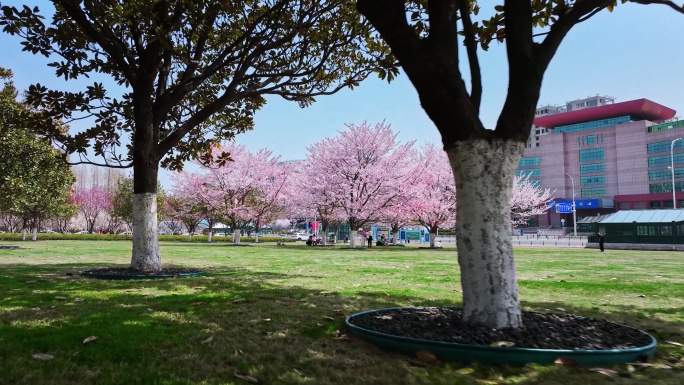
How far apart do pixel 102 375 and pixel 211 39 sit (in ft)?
35.5

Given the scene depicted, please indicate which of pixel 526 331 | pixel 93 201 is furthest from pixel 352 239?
pixel 93 201

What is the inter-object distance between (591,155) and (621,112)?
1129 centimetres

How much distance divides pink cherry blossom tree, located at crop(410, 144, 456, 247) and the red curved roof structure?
81033 mm

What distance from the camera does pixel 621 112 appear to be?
101 m

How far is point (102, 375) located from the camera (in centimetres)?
320

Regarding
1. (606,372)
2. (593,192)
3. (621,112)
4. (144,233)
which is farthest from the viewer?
(621,112)

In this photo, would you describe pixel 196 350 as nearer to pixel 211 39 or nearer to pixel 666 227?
pixel 211 39

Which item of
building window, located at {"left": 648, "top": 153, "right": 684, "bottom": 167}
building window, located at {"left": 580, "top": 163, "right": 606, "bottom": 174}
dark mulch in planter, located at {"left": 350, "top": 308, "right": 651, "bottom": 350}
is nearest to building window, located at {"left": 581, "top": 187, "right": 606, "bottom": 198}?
building window, located at {"left": 580, "top": 163, "right": 606, "bottom": 174}

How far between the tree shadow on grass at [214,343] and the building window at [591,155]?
107 m

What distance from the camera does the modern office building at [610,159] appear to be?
8994 centimetres

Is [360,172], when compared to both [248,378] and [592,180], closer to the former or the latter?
[248,378]

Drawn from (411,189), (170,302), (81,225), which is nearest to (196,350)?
(170,302)

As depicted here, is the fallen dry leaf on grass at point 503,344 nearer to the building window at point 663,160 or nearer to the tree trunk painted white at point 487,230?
the tree trunk painted white at point 487,230

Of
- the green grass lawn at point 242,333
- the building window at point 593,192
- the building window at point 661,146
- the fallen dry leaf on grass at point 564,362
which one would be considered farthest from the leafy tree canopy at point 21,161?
the building window at point 593,192
